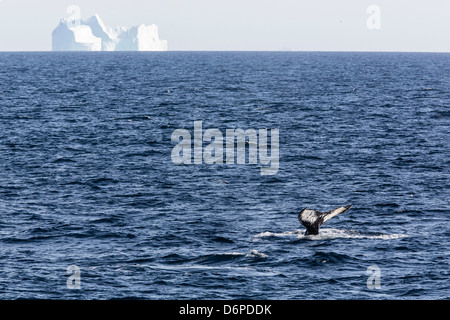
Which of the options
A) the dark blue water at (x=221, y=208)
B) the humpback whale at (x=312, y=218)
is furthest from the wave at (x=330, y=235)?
the humpback whale at (x=312, y=218)

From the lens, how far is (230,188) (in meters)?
52.1

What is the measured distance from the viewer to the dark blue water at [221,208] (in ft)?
98.3

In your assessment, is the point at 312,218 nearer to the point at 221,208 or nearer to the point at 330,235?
the point at 330,235

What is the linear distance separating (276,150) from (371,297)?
41.7m

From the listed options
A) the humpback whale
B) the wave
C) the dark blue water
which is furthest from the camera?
the wave

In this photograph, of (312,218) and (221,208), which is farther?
(221,208)

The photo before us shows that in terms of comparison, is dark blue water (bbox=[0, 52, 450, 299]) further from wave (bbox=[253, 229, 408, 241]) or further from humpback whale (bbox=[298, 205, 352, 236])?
humpback whale (bbox=[298, 205, 352, 236])

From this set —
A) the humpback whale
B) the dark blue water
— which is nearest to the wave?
the dark blue water

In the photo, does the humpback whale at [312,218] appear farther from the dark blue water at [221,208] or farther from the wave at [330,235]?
the dark blue water at [221,208]

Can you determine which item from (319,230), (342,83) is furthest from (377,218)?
(342,83)

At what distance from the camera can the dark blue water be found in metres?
30.0

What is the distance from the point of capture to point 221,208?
149 ft

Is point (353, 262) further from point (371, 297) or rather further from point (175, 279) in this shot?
point (175, 279)

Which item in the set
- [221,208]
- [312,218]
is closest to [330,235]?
[312,218]
